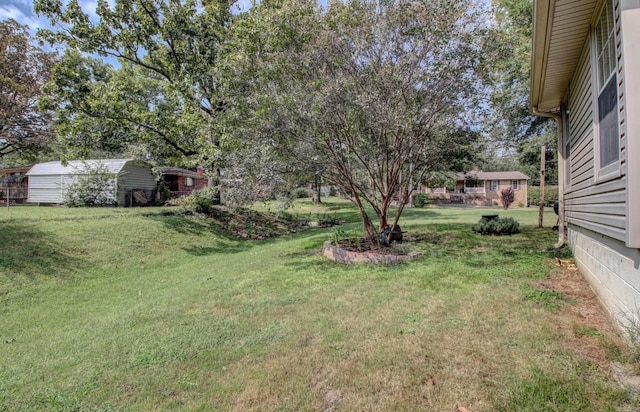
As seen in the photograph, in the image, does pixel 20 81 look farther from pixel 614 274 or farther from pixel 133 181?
pixel 614 274

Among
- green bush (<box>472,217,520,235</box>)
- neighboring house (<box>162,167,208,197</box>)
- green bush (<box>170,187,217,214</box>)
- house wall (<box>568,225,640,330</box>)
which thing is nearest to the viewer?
house wall (<box>568,225,640,330</box>)

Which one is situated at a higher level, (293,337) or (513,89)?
(513,89)

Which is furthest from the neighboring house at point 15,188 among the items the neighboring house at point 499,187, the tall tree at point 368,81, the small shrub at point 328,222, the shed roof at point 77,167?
the neighboring house at point 499,187

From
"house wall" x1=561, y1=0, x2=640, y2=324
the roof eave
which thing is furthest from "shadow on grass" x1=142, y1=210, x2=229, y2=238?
"house wall" x1=561, y1=0, x2=640, y2=324

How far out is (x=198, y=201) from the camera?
12625mm

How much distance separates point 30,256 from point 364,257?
684 cm

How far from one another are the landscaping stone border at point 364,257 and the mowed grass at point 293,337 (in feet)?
0.94

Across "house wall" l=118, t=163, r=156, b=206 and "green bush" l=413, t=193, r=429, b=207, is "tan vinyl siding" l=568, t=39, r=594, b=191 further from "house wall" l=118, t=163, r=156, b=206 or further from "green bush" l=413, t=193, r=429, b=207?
"green bush" l=413, t=193, r=429, b=207

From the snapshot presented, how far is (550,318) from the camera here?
10.9 feet

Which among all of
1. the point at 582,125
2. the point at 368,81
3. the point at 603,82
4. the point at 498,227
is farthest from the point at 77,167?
the point at 603,82

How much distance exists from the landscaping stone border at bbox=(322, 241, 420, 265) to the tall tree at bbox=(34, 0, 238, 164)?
19.3 feet

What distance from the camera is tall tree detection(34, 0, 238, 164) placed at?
1141 cm

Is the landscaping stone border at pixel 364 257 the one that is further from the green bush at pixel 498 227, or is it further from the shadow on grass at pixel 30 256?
the shadow on grass at pixel 30 256

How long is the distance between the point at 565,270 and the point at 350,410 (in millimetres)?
4539
